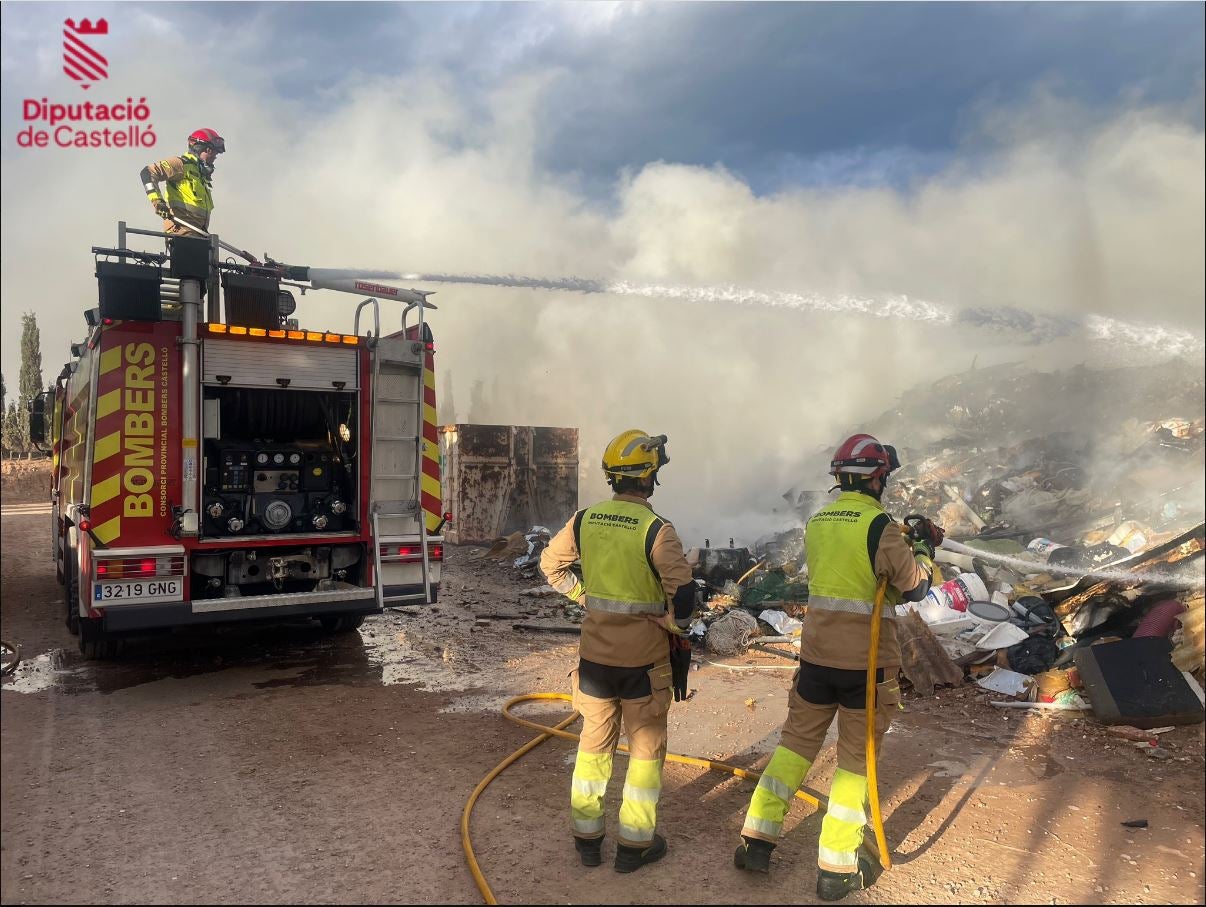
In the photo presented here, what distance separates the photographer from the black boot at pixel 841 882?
9.68 ft

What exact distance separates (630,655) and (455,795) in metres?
1.32

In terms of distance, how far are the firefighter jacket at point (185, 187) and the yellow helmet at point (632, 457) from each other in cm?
542

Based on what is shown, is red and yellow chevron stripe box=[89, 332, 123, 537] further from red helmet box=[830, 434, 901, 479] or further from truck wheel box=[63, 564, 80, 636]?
red helmet box=[830, 434, 901, 479]

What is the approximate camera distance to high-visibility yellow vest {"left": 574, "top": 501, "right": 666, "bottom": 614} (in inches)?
128

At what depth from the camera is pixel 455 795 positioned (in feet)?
12.6

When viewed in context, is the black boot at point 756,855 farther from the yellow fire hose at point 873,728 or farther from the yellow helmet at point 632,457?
the yellow helmet at point 632,457

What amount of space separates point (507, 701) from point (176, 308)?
354cm

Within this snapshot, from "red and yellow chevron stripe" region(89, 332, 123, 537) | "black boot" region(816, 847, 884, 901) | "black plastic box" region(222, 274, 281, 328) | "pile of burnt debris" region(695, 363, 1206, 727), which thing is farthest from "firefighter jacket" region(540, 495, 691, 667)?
"black plastic box" region(222, 274, 281, 328)

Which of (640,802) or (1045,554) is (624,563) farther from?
(1045,554)

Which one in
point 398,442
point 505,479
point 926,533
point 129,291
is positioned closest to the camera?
point 926,533

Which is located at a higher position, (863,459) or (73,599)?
(863,459)

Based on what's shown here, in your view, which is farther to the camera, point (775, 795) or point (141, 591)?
point (141, 591)

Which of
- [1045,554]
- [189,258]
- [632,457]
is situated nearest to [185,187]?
[189,258]

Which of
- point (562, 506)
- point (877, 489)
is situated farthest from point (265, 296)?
point (562, 506)
